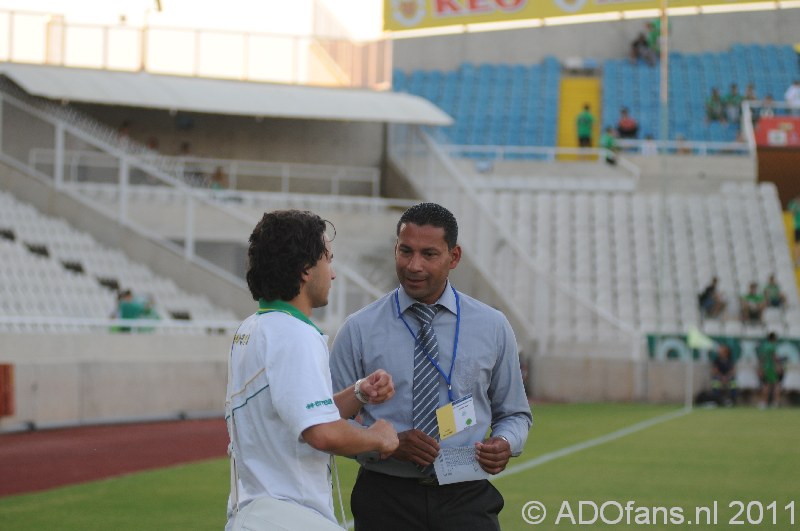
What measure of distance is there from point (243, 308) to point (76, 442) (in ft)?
40.8

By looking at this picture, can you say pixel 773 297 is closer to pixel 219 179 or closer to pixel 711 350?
pixel 711 350

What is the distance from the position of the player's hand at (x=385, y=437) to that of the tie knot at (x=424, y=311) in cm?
85

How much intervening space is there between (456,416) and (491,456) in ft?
0.68

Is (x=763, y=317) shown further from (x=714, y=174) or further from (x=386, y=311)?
(x=386, y=311)

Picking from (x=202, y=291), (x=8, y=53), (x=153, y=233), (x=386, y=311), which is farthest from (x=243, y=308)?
(x=386, y=311)

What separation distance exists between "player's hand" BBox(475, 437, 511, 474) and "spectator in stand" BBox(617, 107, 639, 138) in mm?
41798

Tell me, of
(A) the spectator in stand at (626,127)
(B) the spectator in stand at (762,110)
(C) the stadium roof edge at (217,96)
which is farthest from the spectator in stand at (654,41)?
(C) the stadium roof edge at (217,96)

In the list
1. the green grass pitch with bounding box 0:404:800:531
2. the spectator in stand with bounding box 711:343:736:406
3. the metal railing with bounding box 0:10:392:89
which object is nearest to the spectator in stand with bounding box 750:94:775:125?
the metal railing with bounding box 0:10:392:89

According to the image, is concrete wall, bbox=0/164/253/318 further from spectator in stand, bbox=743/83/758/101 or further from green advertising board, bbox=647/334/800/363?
spectator in stand, bbox=743/83/758/101

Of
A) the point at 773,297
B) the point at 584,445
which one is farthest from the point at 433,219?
the point at 773,297

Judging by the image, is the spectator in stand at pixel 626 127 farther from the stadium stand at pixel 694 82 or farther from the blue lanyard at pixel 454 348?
the blue lanyard at pixel 454 348

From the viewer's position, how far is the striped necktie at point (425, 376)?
6.01m

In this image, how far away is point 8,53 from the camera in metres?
36.7

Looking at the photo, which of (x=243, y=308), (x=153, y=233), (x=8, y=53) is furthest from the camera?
(x=8, y=53)
